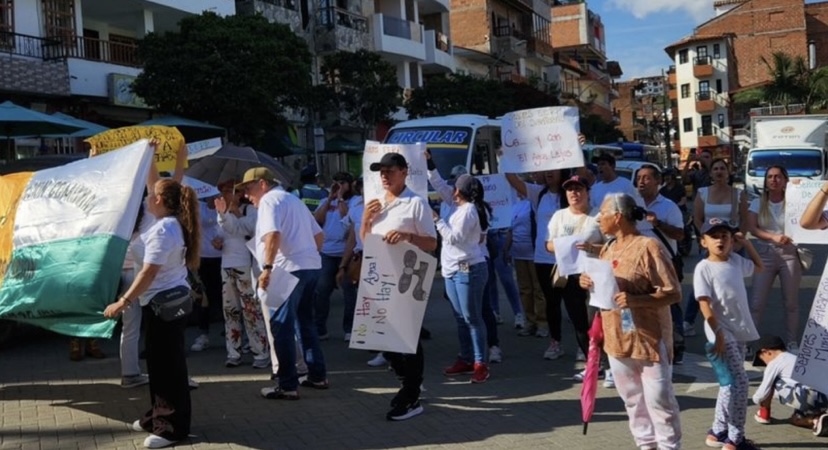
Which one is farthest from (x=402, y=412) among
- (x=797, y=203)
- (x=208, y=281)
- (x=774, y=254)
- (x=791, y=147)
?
(x=791, y=147)

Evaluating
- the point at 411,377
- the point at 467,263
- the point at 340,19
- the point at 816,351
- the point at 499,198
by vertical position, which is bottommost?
the point at 411,377

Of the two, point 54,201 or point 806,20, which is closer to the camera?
point 54,201

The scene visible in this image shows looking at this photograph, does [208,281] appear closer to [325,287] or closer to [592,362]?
[325,287]

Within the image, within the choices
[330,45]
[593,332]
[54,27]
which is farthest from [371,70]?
[593,332]

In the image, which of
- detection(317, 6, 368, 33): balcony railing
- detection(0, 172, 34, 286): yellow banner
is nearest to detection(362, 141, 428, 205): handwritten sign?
detection(0, 172, 34, 286): yellow banner

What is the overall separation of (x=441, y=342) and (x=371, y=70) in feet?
67.4

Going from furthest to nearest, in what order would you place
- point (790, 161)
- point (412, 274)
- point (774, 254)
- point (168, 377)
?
point (790, 161)
point (774, 254)
point (412, 274)
point (168, 377)

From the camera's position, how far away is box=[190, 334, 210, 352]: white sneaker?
29.8 feet

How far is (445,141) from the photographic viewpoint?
1842 cm

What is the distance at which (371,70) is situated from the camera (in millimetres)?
28828

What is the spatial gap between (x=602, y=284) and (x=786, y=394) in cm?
194

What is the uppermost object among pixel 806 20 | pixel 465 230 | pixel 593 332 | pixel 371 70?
pixel 806 20

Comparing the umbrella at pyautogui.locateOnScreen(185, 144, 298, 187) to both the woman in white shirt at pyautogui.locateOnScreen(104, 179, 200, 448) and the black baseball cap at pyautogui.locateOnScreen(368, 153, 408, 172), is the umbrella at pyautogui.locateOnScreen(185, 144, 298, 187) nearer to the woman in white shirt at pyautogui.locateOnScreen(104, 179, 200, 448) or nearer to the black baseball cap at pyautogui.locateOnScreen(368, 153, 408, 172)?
the black baseball cap at pyautogui.locateOnScreen(368, 153, 408, 172)

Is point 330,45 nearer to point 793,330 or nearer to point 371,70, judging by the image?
point 371,70
